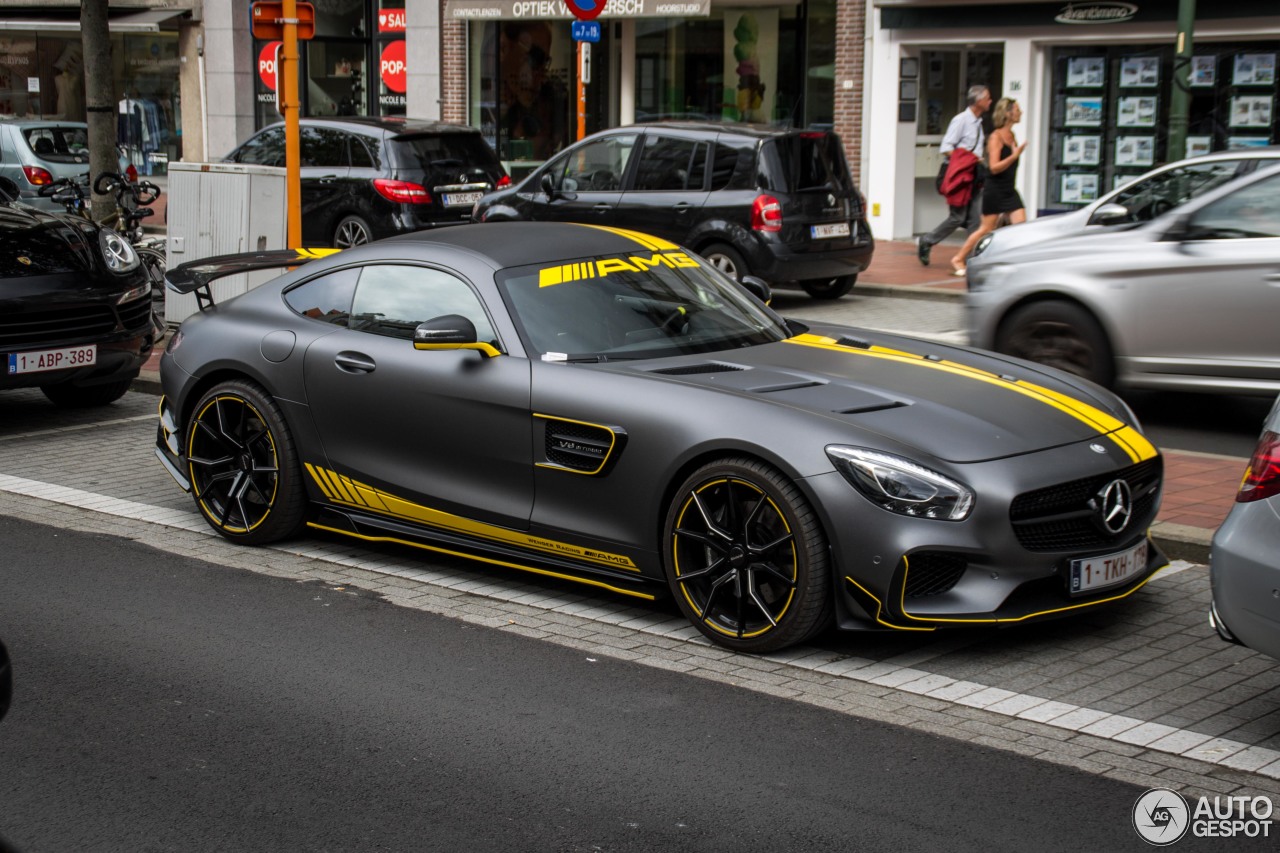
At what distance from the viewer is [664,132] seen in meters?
15.4

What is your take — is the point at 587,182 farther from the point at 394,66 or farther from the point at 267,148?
the point at 394,66

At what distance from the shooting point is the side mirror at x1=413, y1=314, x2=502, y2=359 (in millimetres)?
6262

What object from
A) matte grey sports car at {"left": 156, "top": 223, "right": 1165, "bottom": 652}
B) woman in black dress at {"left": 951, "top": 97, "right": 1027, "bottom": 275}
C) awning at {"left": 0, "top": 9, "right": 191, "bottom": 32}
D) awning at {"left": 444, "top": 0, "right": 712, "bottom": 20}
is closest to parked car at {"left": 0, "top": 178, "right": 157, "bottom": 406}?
matte grey sports car at {"left": 156, "top": 223, "right": 1165, "bottom": 652}

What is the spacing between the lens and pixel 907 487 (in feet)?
17.4

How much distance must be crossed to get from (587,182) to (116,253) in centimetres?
634

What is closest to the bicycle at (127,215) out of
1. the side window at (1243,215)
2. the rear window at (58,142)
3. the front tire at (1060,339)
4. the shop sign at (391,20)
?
the rear window at (58,142)

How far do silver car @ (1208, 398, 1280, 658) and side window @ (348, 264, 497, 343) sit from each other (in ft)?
9.88

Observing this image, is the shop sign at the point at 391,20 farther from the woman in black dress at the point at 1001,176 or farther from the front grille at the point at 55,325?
the front grille at the point at 55,325

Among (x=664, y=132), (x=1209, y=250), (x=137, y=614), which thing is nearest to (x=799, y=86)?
(x=664, y=132)

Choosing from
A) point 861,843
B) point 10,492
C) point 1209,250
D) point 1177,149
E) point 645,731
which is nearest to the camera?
point 861,843

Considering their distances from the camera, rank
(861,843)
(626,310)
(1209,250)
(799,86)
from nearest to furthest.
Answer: (861,843)
(626,310)
(1209,250)
(799,86)

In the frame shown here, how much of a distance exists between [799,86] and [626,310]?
57.1 feet

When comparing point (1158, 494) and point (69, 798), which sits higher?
point (1158, 494)

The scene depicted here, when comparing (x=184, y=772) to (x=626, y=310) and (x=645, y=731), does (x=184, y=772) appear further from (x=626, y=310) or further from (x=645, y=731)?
(x=626, y=310)
